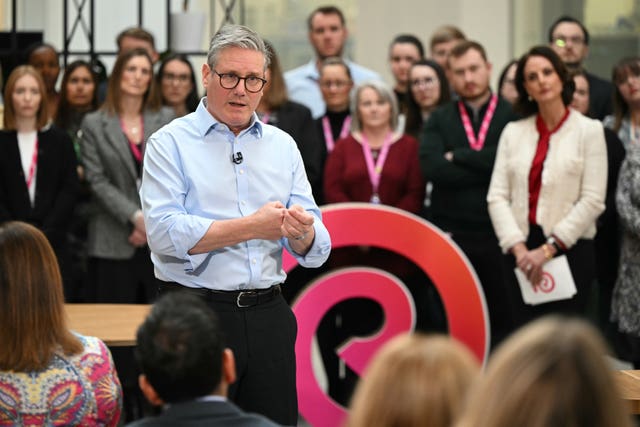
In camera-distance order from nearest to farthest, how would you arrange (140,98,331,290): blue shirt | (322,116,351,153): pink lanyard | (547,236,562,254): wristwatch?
1. (140,98,331,290): blue shirt
2. (547,236,562,254): wristwatch
3. (322,116,351,153): pink lanyard

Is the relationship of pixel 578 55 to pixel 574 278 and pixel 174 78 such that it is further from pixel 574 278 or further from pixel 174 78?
pixel 174 78

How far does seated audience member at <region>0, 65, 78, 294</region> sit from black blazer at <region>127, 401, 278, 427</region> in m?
→ 3.81

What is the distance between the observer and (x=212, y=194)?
10.7 feet

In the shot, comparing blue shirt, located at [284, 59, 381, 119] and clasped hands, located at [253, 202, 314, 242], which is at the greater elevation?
blue shirt, located at [284, 59, 381, 119]

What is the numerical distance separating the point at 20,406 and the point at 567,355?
1881 mm

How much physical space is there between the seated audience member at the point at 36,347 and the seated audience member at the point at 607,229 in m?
3.31

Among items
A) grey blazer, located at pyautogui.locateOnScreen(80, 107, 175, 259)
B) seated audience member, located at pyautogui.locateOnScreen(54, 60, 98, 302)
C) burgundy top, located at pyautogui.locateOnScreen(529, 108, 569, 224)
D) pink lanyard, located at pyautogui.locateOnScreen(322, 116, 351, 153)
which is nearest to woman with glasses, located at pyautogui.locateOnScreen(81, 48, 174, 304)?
grey blazer, located at pyautogui.locateOnScreen(80, 107, 175, 259)

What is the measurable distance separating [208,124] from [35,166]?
9.23 ft

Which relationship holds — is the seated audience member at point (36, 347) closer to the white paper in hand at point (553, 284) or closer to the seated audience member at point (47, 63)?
the white paper in hand at point (553, 284)

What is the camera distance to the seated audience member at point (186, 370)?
7.06ft

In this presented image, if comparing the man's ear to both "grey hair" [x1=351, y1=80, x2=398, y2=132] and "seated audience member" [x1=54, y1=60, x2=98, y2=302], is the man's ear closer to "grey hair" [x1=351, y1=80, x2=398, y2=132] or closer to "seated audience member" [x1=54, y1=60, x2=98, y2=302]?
"grey hair" [x1=351, y1=80, x2=398, y2=132]

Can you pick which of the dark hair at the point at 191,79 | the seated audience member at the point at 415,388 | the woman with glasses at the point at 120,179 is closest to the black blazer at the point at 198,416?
the seated audience member at the point at 415,388

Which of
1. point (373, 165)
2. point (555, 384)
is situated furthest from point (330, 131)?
point (555, 384)

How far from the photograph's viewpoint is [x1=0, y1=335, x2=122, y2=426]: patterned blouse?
9.67 ft
